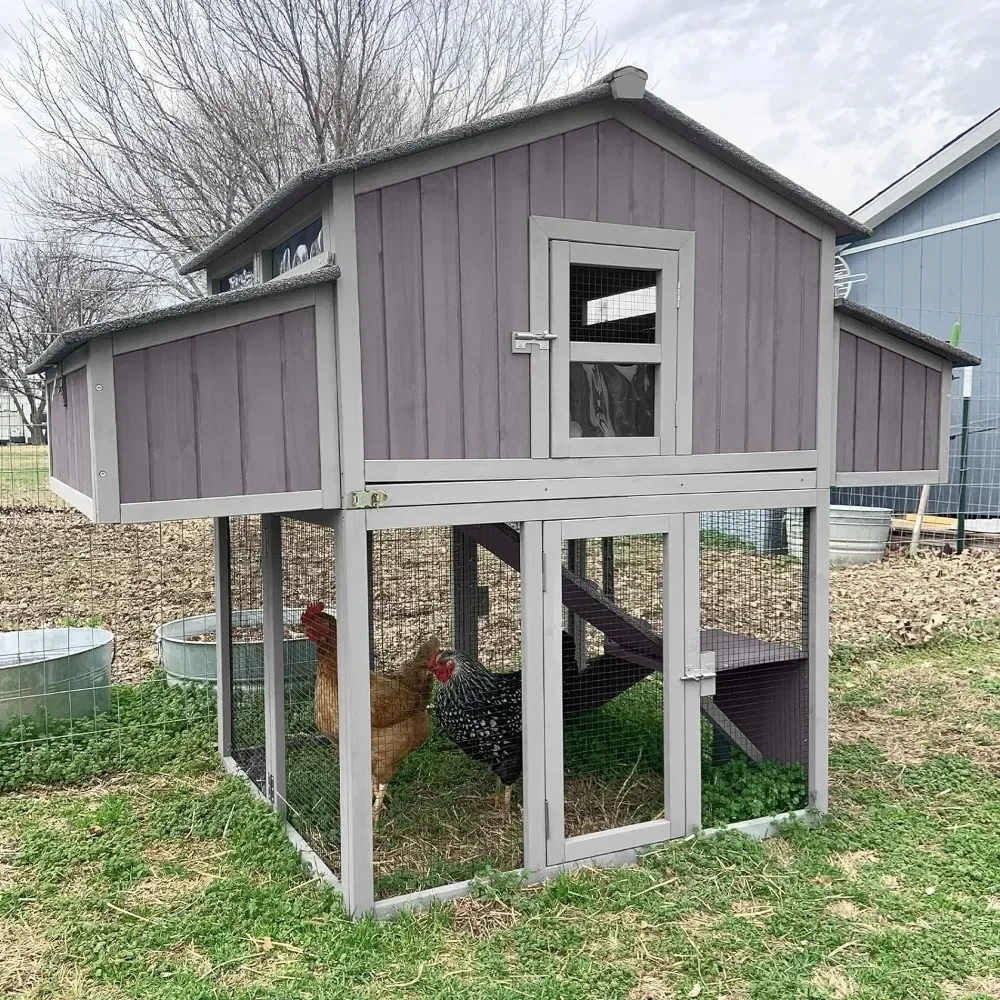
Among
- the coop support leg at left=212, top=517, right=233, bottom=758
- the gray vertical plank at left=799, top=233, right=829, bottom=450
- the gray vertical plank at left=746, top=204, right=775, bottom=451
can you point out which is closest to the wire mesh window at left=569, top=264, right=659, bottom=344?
the gray vertical plank at left=746, top=204, right=775, bottom=451

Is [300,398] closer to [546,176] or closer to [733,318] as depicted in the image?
[546,176]

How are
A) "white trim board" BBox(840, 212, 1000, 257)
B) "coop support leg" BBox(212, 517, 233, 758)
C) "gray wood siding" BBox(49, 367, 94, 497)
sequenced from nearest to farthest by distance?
"gray wood siding" BBox(49, 367, 94, 497)
"coop support leg" BBox(212, 517, 233, 758)
"white trim board" BBox(840, 212, 1000, 257)

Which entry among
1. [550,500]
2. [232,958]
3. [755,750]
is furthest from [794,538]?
[232,958]

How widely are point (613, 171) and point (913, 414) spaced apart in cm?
176

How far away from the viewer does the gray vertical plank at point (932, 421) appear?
158 inches

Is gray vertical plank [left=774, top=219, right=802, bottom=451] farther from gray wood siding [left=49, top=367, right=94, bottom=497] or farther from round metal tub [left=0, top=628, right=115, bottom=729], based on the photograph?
round metal tub [left=0, top=628, right=115, bottom=729]

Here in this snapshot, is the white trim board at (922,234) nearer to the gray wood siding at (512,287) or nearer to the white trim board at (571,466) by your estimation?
the gray wood siding at (512,287)

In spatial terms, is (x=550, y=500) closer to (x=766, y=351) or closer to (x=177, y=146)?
(x=766, y=351)

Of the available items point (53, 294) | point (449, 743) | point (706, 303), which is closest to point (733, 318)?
point (706, 303)

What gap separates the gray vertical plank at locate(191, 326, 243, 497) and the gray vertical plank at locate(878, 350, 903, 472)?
→ 2.69 meters

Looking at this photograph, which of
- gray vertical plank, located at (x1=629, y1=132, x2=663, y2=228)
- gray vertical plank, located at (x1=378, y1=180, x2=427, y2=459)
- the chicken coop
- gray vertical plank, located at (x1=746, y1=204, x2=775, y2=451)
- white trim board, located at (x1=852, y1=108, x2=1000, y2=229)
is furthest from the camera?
white trim board, located at (x1=852, y1=108, x2=1000, y2=229)

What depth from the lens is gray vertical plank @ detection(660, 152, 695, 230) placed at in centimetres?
340

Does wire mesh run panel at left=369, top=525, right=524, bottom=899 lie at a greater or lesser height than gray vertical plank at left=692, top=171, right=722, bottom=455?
lesser

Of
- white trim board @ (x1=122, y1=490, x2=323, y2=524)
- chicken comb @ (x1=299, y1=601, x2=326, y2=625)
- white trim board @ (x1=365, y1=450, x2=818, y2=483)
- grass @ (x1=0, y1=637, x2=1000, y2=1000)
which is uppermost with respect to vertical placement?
white trim board @ (x1=365, y1=450, x2=818, y2=483)
